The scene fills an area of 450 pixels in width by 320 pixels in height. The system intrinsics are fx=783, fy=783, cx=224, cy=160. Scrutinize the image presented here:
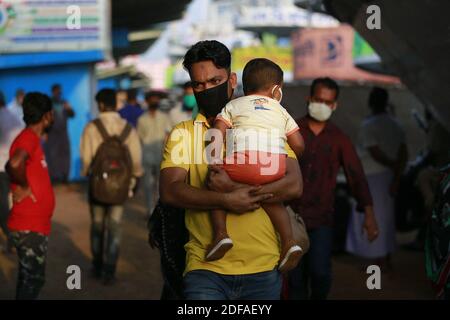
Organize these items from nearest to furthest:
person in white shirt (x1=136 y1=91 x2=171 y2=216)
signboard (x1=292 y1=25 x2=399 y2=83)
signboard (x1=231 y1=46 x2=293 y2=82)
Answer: person in white shirt (x1=136 y1=91 x2=171 y2=216)
signboard (x1=292 y1=25 x2=399 y2=83)
signboard (x1=231 y1=46 x2=293 y2=82)

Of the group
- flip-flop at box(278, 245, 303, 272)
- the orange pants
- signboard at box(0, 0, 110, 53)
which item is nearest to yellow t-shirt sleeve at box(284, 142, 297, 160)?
the orange pants

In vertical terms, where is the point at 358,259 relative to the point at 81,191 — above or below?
above

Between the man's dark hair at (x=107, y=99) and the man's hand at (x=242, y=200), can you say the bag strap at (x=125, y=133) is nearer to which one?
the man's dark hair at (x=107, y=99)

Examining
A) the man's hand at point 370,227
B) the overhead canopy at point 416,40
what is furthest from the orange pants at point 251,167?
the overhead canopy at point 416,40

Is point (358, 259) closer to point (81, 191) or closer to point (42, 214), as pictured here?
point (42, 214)

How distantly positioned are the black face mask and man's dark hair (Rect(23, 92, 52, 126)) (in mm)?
2148

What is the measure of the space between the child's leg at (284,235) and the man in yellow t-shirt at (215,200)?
0.11 ft

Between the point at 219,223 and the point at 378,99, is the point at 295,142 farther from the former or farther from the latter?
the point at 378,99

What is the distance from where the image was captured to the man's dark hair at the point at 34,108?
5.43m

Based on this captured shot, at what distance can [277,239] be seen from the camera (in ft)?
11.5

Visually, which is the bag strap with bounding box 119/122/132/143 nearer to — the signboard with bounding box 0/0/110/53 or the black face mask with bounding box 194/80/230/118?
the black face mask with bounding box 194/80/230/118

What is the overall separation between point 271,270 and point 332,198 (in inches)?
95.0

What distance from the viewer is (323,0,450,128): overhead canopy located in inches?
235
